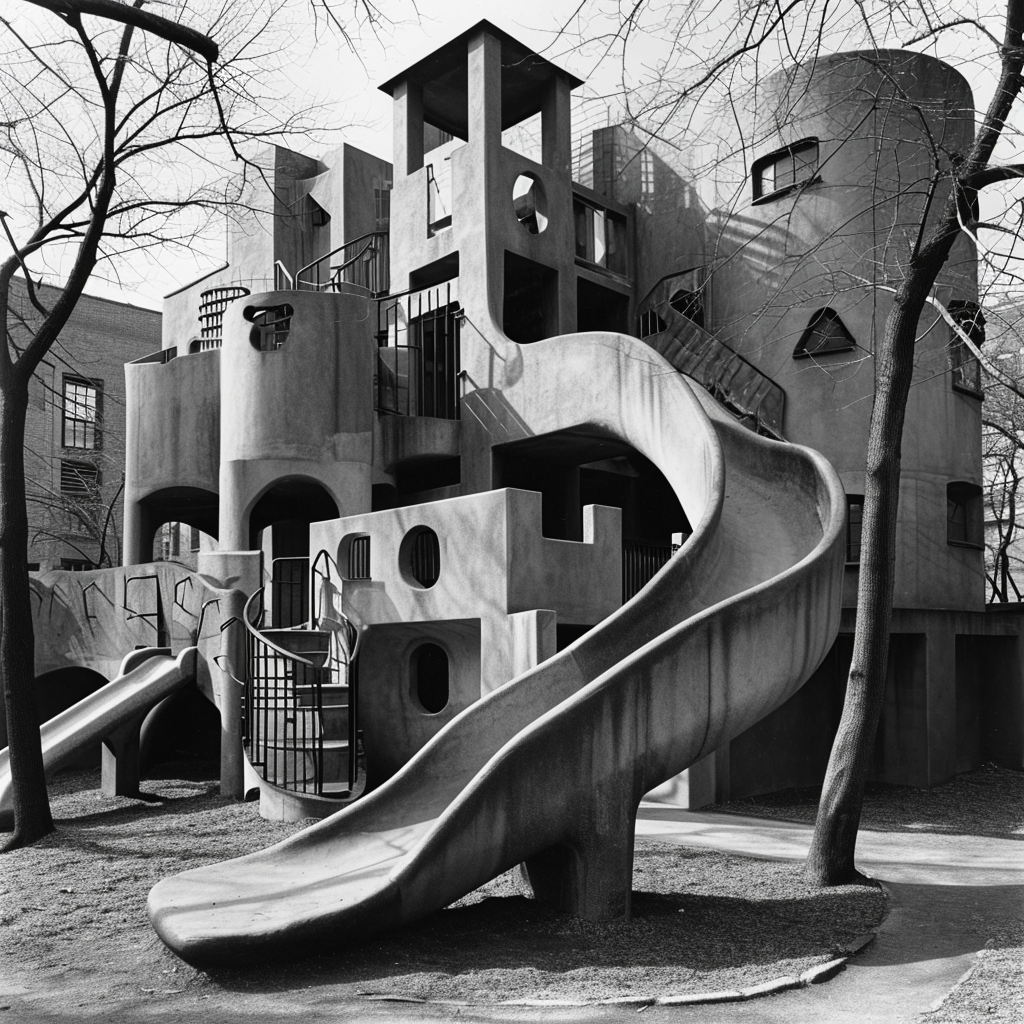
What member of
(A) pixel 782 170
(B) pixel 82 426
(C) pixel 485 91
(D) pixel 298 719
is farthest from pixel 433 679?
(B) pixel 82 426

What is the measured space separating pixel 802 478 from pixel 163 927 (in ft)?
26.1

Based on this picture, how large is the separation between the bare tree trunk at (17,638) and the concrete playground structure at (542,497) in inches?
99.8

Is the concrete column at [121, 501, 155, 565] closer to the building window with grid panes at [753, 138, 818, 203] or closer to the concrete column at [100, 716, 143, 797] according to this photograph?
the concrete column at [100, 716, 143, 797]

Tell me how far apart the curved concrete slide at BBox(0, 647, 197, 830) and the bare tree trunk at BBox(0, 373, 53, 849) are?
7.07ft

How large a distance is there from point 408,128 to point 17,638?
12727mm

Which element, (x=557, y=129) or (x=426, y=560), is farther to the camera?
(x=557, y=129)

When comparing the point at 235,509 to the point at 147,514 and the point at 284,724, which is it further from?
the point at 284,724

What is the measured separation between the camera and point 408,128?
20547 millimetres

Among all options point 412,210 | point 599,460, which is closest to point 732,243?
point 599,460

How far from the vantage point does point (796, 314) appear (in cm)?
1928

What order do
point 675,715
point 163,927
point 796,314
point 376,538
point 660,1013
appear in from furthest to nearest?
1. point 796,314
2. point 376,538
3. point 675,715
4. point 163,927
5. point 660,1013

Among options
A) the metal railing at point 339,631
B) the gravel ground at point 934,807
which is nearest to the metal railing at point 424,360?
the metal railing at point 339,631

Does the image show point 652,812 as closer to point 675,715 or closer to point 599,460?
point 675,715

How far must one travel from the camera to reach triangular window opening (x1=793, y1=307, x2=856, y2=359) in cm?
1870
